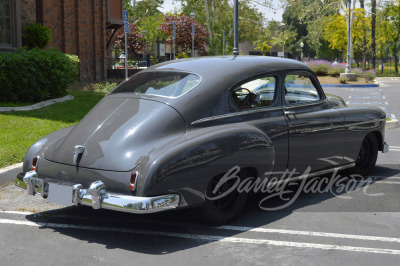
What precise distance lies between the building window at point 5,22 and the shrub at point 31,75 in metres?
3.07

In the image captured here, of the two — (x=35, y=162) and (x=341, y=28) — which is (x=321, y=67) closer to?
(x=341, y=28)

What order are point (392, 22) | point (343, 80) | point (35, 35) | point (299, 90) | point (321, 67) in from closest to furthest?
point (299, 90), point (35, 35), point (343, 80), point (321, 67), point (392, 22)

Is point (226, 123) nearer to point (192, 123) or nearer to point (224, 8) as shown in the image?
point (192, 123)

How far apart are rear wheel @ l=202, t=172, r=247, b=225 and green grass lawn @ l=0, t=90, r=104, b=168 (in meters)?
3.59

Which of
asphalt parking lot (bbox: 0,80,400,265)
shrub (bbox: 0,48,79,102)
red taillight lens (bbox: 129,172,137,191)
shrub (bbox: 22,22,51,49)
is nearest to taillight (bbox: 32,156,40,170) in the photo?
asphalt parking lot (bbox: 0,80,400,265)

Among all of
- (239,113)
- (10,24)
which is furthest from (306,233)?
(10,24)

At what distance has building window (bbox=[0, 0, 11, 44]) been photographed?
51.1ft

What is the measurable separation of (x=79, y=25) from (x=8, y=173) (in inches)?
556

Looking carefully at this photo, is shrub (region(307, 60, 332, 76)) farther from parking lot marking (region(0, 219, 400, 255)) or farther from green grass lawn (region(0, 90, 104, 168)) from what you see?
parking lot marking (region(0, 219, 400, 255))

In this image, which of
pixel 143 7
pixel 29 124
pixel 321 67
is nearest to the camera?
pixel 29 124

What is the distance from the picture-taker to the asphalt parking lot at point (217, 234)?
4.43 metres

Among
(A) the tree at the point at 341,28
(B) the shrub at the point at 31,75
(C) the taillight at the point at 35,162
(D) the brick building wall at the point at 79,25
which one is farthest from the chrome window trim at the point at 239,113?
(A) the tree at the point at 341,28

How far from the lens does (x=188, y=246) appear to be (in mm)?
4703

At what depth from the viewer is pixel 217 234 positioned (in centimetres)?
500
